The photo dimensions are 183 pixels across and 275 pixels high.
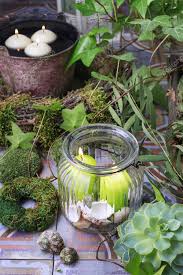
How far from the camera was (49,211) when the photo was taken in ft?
2.08

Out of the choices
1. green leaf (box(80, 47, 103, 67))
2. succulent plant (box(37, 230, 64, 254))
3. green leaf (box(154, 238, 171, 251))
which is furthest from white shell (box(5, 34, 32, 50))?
green leaf (box(154, 238, 171, 251))

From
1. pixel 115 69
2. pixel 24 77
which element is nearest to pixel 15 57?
pixel 24 77

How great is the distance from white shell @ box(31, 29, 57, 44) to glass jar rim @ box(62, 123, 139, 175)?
211mm

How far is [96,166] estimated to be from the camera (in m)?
0.58

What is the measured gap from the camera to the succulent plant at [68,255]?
23.3 inches

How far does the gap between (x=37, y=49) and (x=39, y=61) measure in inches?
1.0

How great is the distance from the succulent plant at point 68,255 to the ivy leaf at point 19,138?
0.19 meters

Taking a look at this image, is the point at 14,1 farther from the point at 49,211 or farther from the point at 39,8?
the point at 49,211

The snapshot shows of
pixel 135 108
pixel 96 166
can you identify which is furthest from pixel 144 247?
pixel 135 108

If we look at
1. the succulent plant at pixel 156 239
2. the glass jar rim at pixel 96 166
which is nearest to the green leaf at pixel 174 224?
the succulent plant at pixel 156 239

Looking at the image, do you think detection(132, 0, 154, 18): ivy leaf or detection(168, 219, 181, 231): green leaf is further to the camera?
detection(132, 0, 154, 18): ivy leaf

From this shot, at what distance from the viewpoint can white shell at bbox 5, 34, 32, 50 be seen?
77 cm

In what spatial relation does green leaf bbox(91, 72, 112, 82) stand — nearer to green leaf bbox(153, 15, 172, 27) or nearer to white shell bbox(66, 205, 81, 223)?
green leaf bbox(153, 15, 172, 27)

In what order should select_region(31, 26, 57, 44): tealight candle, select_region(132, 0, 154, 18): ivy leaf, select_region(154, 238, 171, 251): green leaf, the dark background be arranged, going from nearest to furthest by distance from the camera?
select_region(154, 238, 171, 251): green leaf, select_region(132, 0, 154, 18): ivy leaf, select_region(31, 26, 57, 44): tealight candle, the dark background
